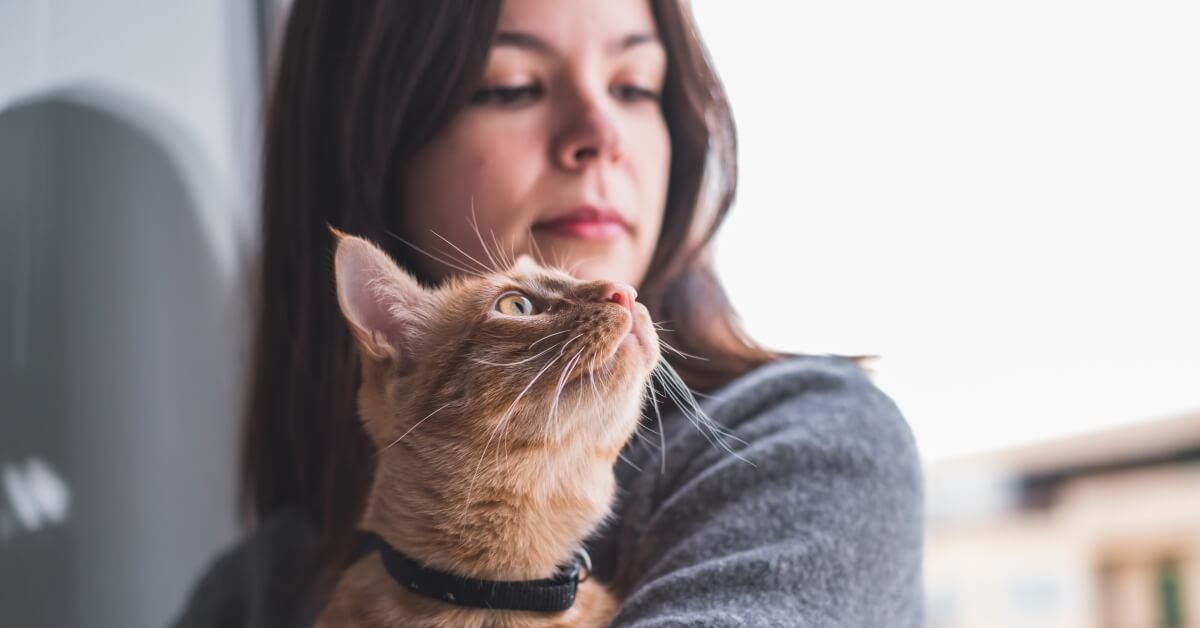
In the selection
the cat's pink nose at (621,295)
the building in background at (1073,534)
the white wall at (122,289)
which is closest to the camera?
the cat's pink nose at (621,295)

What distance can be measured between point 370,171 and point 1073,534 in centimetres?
81

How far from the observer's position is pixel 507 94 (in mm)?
672

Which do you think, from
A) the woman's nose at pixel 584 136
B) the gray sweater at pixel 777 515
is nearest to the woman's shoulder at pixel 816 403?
the gray sweater at pixel 777 515

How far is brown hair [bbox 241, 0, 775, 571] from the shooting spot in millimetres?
687

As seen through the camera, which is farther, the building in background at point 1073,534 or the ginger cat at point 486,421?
the building in background at point 1073,534

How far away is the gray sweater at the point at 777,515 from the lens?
2.32 ft

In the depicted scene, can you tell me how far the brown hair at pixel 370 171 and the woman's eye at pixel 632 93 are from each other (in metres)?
0.02

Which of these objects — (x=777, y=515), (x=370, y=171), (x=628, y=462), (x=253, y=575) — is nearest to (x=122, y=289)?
(x=253, y=575)

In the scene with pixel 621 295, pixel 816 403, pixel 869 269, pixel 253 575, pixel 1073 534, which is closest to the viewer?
pixel 621 295

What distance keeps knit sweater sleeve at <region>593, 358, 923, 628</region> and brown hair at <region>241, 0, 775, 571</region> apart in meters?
0.07

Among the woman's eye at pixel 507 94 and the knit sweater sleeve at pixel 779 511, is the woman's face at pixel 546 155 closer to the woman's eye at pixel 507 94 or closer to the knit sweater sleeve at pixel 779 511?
the woman's eye at pixel 507 94

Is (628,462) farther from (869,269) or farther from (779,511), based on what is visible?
(869,269)

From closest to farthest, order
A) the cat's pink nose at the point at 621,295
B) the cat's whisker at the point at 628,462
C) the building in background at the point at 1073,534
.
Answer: the cat's pink nose at the point at 621,295, the cat's whisker at the point at 628,462, the building in background at the point at 1073,534

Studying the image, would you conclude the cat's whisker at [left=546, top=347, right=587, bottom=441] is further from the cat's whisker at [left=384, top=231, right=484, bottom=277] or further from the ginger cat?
the cat's whisker at [left=384, top=231, right=484, bottom=277]
